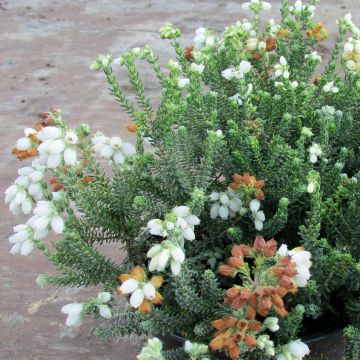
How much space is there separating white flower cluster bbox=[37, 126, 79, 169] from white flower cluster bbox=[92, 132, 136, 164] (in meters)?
0.09

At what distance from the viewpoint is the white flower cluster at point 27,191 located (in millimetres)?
1267

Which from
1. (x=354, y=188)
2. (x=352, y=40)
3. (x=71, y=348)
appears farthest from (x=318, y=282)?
(x=71, y=348)

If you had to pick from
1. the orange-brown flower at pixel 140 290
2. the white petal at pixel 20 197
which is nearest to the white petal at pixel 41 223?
the white petal at pixel 20 197

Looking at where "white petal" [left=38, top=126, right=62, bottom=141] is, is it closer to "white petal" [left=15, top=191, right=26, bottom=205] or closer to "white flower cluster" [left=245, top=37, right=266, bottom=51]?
"white petal" [left=15, top=191, right=26, bottom=205]

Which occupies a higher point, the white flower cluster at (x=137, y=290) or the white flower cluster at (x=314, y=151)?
the white flower cluster at (x=314, y=151)

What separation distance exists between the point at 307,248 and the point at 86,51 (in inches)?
170

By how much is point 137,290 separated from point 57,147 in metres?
0.33

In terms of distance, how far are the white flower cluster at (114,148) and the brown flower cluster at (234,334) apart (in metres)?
0.44

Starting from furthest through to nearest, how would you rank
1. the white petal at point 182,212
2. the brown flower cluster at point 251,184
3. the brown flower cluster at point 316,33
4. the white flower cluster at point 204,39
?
the brown flower cluster at point 316,33 < the white flower cluster at point 204,39 < the brown flower cluster at point 251,184 < the white petal at point 182,212

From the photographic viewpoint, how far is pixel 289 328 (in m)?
1.15

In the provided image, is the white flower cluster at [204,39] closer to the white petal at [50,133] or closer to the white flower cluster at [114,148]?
the white flower cluster at [114,148]

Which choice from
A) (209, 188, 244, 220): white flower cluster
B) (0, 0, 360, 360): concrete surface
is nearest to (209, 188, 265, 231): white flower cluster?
(209, 188, 244, 220): white flower cluster

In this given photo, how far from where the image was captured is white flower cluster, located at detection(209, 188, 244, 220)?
1.29 m

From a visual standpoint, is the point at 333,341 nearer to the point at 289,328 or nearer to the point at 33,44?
the point at 289,328
